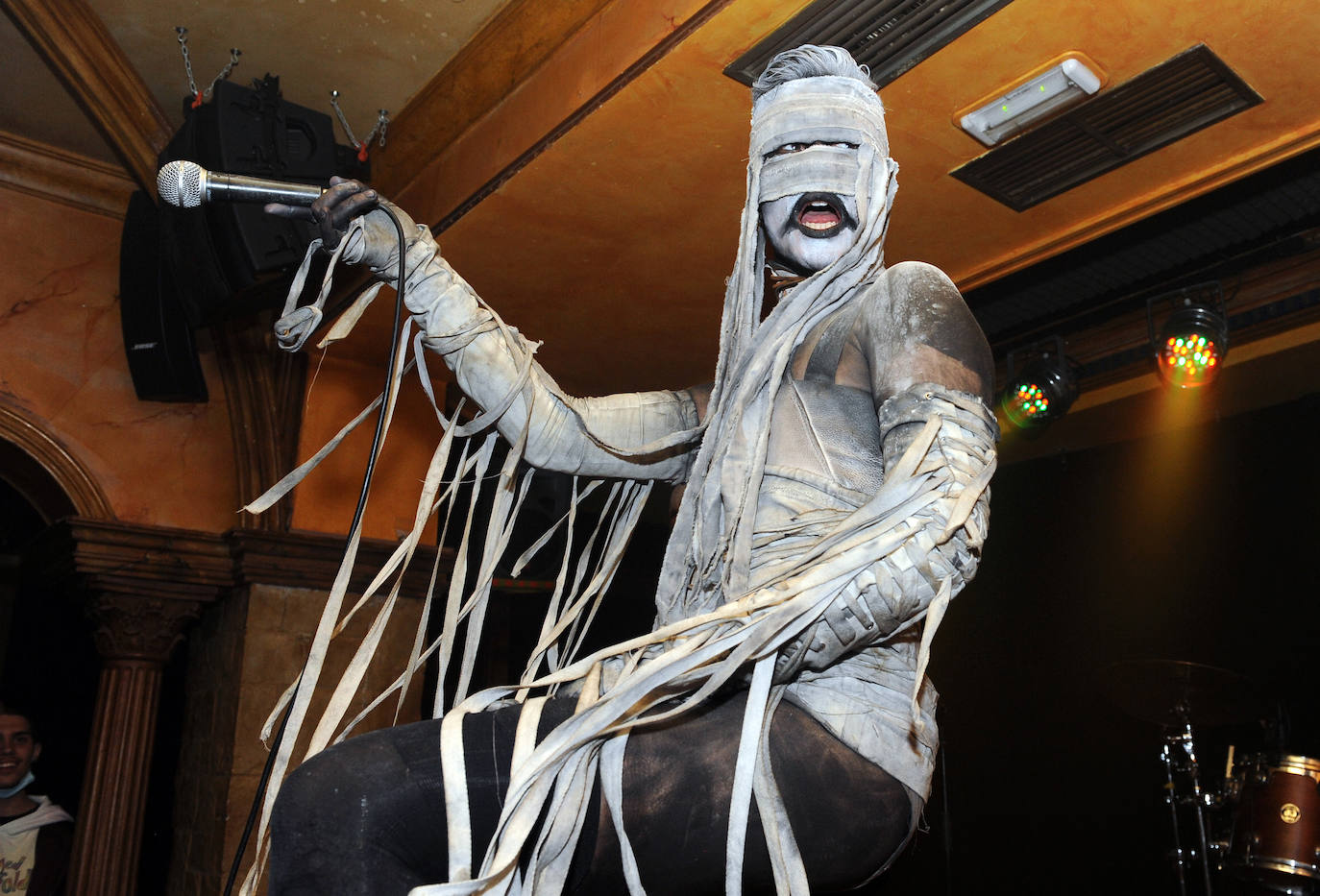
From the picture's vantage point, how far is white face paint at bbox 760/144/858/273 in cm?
147

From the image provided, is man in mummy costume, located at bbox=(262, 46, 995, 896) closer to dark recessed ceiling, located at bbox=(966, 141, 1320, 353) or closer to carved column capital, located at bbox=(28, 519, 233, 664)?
dark recessed ceiling, located at bbox=(966, 141, 1320, 353)

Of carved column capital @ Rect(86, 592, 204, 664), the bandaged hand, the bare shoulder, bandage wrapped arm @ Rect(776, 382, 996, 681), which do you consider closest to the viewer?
bandage wrapped arm @ Rect(776, 382, 996, 681)

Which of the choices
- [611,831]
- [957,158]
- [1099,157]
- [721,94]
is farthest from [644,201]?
[611,831]

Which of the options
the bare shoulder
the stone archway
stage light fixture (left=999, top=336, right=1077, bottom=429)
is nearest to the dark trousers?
the bare shoulder

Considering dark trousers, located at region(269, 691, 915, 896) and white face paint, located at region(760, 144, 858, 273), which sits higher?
white face paint, located at region(760, 144, 858, 273)

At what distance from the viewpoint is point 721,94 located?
3.21 meters

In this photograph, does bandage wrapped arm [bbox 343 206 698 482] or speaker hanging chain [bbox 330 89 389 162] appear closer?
bandage wrapped arm [bbox 343 206 698 482]

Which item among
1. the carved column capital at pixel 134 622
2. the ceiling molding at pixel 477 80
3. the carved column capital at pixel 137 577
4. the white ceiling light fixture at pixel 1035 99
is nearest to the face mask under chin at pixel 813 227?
the white ceiling light fixture at pixel 1035 99

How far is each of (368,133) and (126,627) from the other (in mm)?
2188

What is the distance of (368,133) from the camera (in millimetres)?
4477

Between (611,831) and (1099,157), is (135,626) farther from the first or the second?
(611,831)

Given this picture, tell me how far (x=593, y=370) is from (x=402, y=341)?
357 cm

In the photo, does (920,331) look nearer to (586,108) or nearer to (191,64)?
(586,108)

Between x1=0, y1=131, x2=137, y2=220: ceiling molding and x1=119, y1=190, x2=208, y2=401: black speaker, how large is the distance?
248mm
